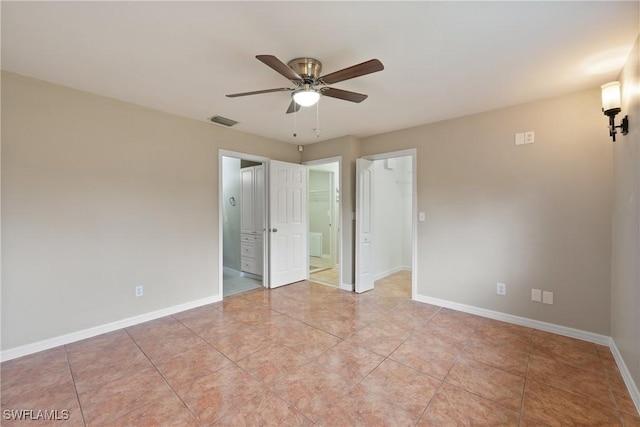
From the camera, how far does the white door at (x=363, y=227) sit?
4.17 m

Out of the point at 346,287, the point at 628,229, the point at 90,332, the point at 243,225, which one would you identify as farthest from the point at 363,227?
the point at 90,332

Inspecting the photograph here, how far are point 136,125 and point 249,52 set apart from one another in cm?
186

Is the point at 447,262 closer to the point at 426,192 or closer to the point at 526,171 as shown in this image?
the point at 426,192

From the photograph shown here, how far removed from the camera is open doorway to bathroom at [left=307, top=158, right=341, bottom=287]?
6.08 metres

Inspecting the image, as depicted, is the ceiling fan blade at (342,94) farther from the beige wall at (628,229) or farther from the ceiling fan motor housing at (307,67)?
the beige wall at (628,229)

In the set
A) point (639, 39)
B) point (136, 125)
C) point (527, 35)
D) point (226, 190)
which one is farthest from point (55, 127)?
point (639, 39)

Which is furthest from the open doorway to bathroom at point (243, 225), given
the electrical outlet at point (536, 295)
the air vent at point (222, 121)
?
the electrical outlet at point (536, 295)

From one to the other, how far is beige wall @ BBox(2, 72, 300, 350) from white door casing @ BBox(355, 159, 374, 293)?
214cm

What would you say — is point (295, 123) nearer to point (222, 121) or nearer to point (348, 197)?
point (222, 121)

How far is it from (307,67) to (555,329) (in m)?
3.56

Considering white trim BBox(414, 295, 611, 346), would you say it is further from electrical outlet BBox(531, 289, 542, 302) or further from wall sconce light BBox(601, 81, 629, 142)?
wall sconce light BBox(601, 81, 629, 142)

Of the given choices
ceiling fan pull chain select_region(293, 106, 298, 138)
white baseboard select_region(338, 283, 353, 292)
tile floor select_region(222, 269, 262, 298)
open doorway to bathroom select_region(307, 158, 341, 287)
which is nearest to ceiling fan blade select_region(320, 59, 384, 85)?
ceiling fan pull chain select_region(293, 106, 298, 138)

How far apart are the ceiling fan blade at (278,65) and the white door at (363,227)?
A: 7.82 ft

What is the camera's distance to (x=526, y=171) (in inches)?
→ 115
